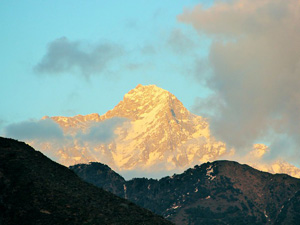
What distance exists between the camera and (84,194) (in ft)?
407

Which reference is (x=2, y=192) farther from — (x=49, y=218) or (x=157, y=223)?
(x=157, y=223)

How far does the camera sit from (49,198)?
11650 cm

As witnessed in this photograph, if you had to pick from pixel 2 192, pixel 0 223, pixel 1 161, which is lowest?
pixel 0 223

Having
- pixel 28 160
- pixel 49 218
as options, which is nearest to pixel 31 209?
pixel 49 218

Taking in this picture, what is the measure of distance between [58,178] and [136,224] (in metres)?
26.4

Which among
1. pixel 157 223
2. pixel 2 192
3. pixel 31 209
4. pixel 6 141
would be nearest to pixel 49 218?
pixel 31 209

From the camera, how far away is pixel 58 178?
128125 mm

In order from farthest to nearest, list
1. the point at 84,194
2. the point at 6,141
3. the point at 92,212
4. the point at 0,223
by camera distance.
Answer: the point at 6,141
the point at 84,194
the point at 92,212
the point at 0,223

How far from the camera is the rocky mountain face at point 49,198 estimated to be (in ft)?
363

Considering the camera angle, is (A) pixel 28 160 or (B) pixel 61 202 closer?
(B) pixel 61 202

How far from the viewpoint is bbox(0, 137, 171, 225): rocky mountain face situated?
110 meters

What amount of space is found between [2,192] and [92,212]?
64.8 ft

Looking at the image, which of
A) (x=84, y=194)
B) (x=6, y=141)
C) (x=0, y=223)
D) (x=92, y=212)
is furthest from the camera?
(x=6, y=141)

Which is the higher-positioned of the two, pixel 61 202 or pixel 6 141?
pixel 6 141
